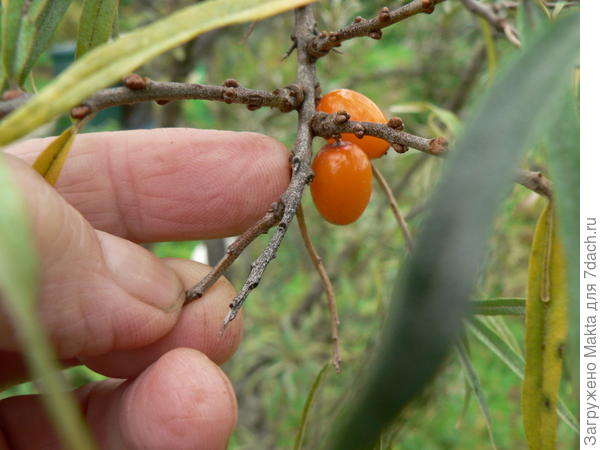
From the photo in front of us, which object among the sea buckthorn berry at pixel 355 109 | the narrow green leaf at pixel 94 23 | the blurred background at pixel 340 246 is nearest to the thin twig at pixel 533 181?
the sea buckthorn berry at pixel 355 109

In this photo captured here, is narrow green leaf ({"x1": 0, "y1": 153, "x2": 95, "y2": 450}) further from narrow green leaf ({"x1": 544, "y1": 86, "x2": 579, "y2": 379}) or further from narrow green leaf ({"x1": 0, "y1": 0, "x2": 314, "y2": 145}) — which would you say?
narrow green leaf ({"x1": 544, "y1": 86, "x2": 579, "y2": 379})

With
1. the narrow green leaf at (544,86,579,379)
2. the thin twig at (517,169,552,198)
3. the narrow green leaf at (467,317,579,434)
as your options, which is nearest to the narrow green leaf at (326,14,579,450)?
the narrow green leaf at (544,86,579,379)

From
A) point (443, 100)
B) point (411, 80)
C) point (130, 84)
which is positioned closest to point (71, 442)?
point (130, 84)

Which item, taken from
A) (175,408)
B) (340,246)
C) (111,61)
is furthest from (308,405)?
(340,246)

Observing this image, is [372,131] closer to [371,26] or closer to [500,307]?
[371,26]

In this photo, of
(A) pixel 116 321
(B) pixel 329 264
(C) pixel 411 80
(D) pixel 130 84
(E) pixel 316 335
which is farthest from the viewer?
(C) pixel 411 80

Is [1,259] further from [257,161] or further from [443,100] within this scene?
[443,100]
